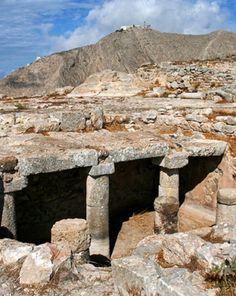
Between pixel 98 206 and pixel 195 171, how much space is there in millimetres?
3552

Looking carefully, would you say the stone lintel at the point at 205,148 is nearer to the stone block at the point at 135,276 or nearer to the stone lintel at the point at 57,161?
the stone lintel at the point at 57,161

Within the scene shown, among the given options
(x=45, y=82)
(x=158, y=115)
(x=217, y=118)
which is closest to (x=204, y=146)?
(x=217, y=118)

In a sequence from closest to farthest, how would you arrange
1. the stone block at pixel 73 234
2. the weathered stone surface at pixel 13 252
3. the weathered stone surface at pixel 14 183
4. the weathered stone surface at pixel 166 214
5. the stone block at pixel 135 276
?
the stone block at pixel 135 276 → the weathered stone surface at pixel 13 252 → the stone block at pixel 73 234 → the weathered stone surface at pixel 14 183 → the weathered stone surface at pixel 166 214

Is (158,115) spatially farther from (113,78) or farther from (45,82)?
(45,82)

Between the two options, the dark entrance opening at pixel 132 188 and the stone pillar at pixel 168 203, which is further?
the dark entrance opening at pixel 132 188

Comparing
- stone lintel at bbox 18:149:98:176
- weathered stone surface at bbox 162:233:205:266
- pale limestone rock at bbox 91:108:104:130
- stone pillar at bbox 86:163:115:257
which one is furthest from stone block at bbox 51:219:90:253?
pale limestone rock at bbox 91:108:104:130

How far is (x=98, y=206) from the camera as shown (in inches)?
357

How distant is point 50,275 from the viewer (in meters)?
5.17

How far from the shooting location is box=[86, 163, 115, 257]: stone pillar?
8.86m

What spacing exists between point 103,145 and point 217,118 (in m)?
3.70

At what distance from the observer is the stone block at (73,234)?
23.4ft

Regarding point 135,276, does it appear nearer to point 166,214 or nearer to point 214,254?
point 214,254

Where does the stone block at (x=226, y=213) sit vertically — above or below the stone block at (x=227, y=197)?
below

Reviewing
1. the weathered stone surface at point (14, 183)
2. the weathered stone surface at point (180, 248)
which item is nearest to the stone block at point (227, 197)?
the weathered stone surface at point (180, 248)
